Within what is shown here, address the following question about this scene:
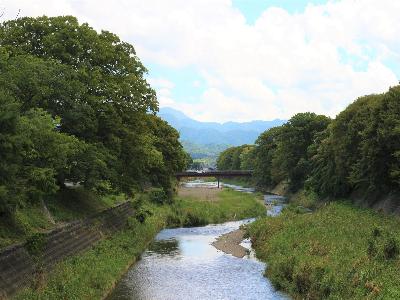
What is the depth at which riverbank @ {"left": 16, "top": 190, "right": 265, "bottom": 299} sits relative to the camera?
29062mm

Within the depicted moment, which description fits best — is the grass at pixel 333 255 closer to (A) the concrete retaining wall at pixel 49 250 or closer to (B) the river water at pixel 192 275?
(B) the river water at pixel 192 275

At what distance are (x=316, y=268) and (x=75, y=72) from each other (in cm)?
2513

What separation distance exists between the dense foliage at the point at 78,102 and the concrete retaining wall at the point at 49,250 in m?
3.07

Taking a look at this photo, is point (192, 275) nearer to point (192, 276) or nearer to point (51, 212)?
point (192, 276)

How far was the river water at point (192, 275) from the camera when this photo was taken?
33656mm

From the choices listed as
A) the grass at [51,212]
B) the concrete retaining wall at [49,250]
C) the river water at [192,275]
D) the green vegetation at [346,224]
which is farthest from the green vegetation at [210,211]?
the concrete retaining wall at [49,250]

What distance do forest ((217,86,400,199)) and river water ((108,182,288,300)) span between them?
17.3 meters

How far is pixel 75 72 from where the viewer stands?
41750mm

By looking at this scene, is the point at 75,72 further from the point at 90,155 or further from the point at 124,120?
the point at 124,120

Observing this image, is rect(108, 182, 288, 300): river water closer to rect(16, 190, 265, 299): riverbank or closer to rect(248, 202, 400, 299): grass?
rect(16, 190, 265, 299): riverbank

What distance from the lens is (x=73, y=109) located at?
138 ft

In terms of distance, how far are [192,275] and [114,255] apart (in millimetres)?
6935

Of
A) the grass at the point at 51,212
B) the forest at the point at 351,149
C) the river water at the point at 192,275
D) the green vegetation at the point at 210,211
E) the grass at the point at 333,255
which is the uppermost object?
the forest at the point at 351,149

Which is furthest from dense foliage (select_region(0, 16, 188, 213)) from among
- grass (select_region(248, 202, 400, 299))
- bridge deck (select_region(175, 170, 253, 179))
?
bridge deck (select_region(175, 170, 253, 179))
